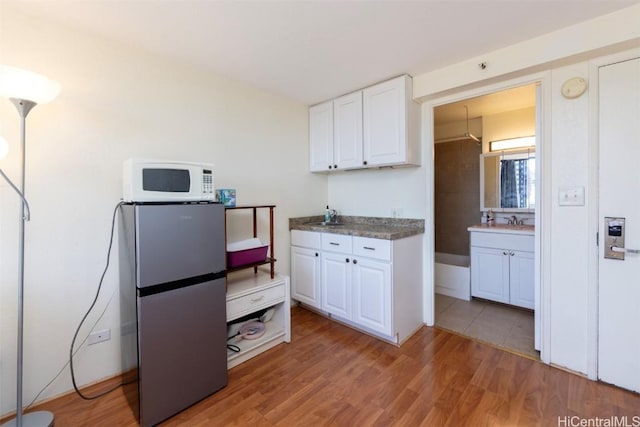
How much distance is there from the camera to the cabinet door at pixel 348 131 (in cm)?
271

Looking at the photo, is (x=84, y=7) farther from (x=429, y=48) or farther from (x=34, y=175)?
(x=429, y=48)

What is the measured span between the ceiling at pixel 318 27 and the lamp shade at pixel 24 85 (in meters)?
0.54

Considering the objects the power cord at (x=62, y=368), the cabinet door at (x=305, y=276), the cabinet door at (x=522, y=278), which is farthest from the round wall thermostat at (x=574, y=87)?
the power cord at (x=62, y=368)

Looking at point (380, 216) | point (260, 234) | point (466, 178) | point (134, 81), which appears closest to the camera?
point (134, 81)

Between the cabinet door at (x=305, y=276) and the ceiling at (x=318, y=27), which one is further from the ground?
the ceiling at (x=318, y=27)

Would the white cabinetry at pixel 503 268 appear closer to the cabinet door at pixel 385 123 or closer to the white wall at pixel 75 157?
the cabinet door at pixel 385 123

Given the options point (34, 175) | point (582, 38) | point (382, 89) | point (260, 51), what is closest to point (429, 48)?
point (382, 89)

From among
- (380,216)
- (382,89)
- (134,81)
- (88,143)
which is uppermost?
(382,89)

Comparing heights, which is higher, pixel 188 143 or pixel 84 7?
pixel 84 7

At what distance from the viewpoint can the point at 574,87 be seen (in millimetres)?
1812

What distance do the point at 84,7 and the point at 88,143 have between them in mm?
757

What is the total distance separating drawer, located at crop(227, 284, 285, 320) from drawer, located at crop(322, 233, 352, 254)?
58 cm

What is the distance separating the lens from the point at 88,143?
179 centimetres

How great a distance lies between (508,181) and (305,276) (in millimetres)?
2751
